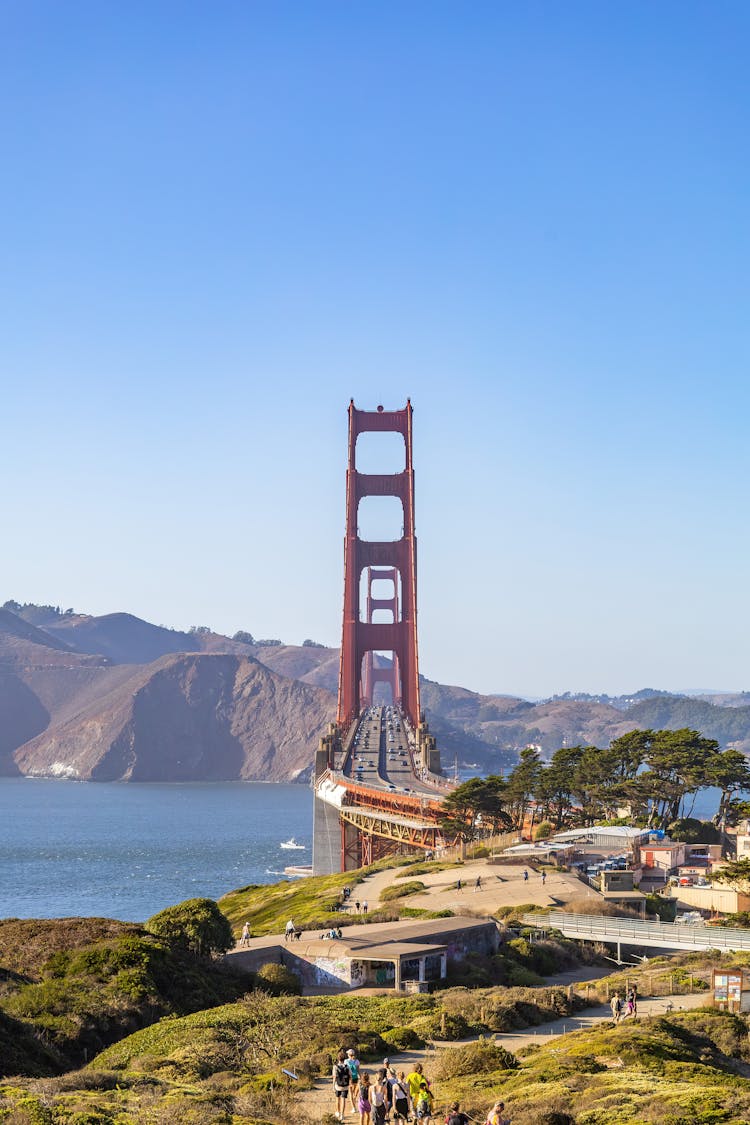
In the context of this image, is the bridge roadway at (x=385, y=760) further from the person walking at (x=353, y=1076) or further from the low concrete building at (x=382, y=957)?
the person walking at (x=353, y=1076)

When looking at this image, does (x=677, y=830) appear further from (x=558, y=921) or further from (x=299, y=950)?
(x=299, y=950)

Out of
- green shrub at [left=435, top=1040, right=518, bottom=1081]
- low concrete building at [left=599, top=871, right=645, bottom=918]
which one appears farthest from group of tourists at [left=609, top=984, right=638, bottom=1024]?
low concrete building at [left=599, top=871, right=645, bottom=918]

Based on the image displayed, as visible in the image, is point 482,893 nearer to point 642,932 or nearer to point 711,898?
point 711,898

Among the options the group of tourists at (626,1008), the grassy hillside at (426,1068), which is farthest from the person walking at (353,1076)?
the group of tourists at (626,1008)

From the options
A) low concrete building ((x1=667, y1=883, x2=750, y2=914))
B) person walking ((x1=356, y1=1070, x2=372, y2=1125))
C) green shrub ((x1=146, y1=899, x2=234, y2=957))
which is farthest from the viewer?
low concrete building ((x1=667, y1=883, x2=750, y2=914))

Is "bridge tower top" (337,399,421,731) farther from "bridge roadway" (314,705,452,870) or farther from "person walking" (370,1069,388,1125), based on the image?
"person walking" (370,1069,388,1125)

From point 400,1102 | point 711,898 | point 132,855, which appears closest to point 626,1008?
point 400,1102

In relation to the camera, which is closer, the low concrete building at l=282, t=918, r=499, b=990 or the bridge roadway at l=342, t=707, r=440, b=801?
the low concrete building at l=282, t=918, r=499, b=990
